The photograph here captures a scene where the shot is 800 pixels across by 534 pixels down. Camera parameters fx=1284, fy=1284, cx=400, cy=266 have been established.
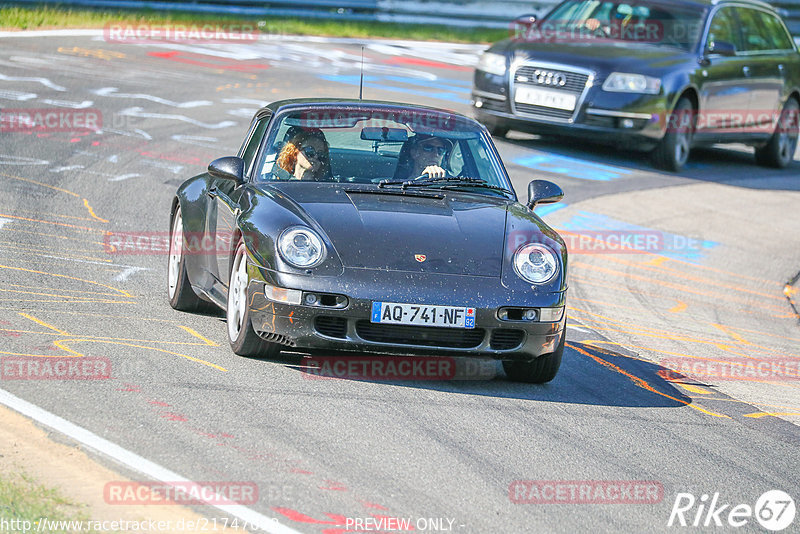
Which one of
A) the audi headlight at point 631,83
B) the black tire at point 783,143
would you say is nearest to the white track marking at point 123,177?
the audi headlight at point 631,83

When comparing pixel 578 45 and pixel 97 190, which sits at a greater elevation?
→ pixel 578 45

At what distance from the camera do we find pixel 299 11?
81.6ft

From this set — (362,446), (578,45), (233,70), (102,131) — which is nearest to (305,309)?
(362,446)

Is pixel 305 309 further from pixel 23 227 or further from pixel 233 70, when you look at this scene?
pixel 233 70

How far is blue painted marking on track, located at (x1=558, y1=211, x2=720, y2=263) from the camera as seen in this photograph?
11500 mm

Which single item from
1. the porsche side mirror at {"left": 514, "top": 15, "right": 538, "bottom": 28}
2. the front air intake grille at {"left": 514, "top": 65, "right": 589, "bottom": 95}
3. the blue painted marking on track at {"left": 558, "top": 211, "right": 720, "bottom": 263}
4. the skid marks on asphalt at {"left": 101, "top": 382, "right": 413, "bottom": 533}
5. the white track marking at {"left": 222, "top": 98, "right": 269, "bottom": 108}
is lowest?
the blue painted marking on track at {"left": 558, "top": 211, "right": 720, "bottom": 263}

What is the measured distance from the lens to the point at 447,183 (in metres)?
7.24

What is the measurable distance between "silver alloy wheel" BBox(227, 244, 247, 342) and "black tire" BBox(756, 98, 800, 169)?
39.4 feet

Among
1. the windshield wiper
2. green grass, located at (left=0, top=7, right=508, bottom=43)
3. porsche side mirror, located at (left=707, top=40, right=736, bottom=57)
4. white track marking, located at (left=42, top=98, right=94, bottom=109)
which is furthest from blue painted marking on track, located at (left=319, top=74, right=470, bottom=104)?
the windshield wiper

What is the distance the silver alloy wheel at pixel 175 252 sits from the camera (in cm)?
765

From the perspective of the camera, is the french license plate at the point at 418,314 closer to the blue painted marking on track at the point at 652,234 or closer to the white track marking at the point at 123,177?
the blue painted marking on track at the point at 652,234

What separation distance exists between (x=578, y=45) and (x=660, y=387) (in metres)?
9.03

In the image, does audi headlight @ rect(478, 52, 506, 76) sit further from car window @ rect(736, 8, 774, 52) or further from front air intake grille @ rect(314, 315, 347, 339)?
front air intake grille @ rect(314, 315, 347, 339)

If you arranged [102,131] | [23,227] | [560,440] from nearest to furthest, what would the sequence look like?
1. [560,440]
2. [23,227]
3. [102,131]
